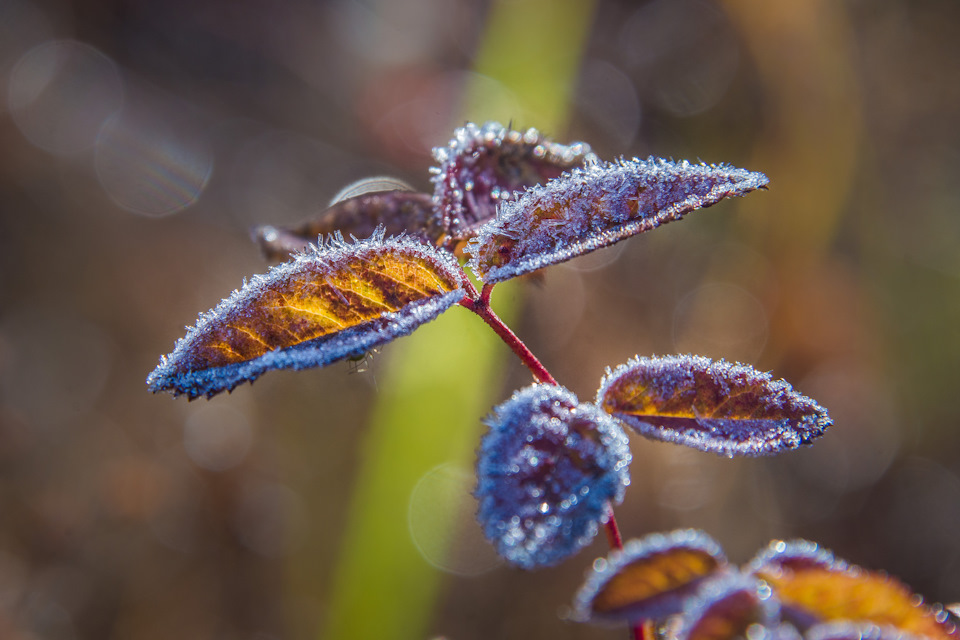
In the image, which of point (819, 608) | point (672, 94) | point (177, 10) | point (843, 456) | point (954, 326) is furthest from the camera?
point (672, 94)

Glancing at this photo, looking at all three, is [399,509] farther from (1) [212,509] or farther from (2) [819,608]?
(2) [819,608]

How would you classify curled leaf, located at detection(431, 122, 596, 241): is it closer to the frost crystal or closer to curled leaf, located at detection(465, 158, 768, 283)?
curled leaf, located at detection(465, 158, 768, 283)

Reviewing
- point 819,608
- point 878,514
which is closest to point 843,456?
point 878,514

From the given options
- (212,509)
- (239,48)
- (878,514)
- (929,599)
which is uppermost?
(239,48)

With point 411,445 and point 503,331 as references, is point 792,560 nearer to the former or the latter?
point 503,331

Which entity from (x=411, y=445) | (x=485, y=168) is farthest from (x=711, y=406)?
(x=411, y=445)
